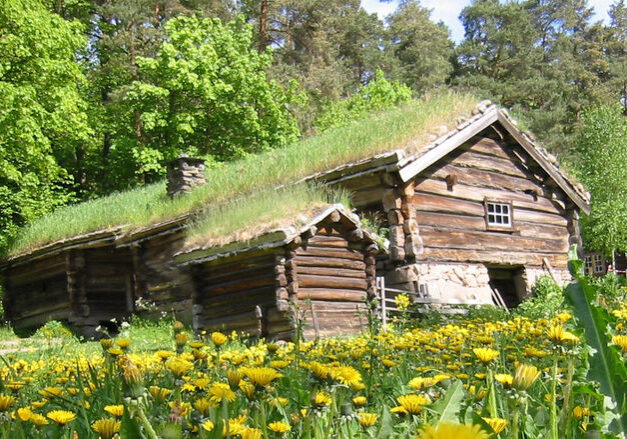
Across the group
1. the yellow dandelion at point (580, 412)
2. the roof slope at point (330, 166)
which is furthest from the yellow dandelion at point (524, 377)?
the roof slope at point (330, 166)

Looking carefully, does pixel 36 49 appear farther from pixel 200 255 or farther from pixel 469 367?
pixel 469 367

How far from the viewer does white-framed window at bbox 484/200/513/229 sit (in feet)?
54.8

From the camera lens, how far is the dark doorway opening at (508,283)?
57.6ft

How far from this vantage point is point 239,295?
12.4 m

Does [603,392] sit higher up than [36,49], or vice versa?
[36,49]

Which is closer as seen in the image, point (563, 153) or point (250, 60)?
point (250, 60)

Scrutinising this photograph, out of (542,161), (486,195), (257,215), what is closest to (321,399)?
(257,215)

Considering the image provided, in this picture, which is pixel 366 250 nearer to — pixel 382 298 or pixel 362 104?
pixel 382 298

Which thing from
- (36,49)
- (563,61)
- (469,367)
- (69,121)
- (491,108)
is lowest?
(469,367)

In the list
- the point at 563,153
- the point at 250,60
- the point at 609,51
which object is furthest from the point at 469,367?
the point at 609,51

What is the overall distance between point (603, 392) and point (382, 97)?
111 ft

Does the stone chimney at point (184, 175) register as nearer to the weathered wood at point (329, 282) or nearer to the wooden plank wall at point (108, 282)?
the wooden plank wall at point (108, 282)

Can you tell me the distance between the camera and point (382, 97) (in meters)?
34.8

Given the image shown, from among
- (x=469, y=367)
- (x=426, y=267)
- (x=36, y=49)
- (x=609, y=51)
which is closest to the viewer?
(x=469, y=367)
